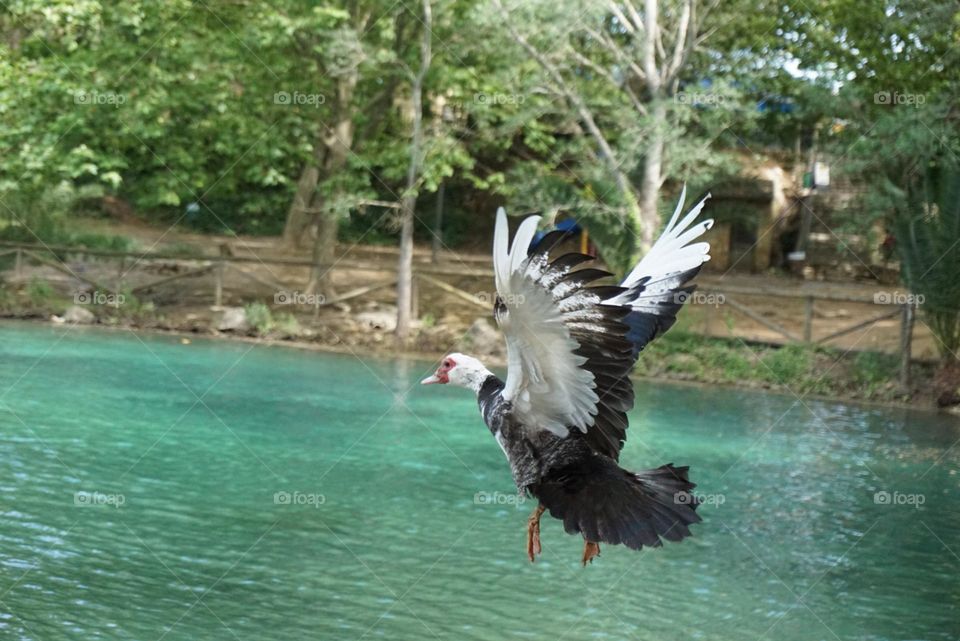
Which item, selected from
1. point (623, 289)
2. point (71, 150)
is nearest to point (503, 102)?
point (71, 150)

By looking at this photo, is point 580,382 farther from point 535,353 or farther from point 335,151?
point 335,151

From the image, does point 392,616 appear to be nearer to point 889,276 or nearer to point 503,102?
point 503,102

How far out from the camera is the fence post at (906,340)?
698 inches

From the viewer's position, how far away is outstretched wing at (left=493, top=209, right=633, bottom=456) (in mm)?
5090

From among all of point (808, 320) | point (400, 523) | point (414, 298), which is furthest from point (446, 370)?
point (414, 298)

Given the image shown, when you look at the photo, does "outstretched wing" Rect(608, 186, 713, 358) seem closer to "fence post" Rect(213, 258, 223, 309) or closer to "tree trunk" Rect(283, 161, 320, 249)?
"fence post" Rect(213, 258, 223, 309)

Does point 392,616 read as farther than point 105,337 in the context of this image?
No

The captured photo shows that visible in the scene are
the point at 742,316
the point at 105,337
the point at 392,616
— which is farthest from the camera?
the point at 742,316

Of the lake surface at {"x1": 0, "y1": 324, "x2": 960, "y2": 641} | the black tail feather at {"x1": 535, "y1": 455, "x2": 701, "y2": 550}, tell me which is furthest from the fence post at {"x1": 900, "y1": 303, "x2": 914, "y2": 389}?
the black tail feather at {"x1": 535, "y1": 455, "x2": 701, "y2": 550}

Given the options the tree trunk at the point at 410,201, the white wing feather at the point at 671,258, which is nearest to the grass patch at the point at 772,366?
the tree trunk at the point at 410,201

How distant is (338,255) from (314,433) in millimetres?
13895

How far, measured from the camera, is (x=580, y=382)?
18.5 feet

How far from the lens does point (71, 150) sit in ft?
65.8

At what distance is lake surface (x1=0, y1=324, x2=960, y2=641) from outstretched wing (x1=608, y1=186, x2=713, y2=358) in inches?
100
